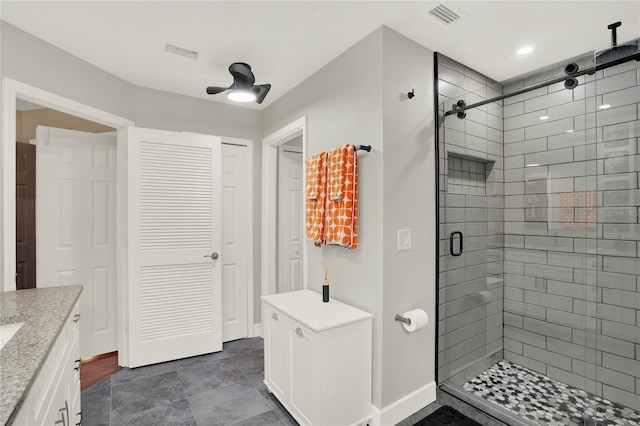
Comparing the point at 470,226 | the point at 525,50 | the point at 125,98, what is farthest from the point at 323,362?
the point at 125,98

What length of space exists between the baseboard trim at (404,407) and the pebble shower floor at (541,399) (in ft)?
1.07

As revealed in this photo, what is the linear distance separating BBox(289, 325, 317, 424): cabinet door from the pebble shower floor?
1251 millimetres

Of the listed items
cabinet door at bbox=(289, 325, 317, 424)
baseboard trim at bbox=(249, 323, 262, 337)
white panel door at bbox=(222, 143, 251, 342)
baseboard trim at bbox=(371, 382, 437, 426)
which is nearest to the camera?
cabinet door at bbox=(289, 325, 317, 424)

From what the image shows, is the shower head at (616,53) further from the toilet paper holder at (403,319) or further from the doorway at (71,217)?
the doorway at (71,217)

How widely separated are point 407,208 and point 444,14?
117cm

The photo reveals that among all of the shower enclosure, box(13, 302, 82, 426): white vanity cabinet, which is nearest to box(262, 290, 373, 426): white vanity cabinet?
the shower enclosure

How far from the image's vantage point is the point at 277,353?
7.06 feet

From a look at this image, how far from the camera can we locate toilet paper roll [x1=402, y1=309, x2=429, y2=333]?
1.96m

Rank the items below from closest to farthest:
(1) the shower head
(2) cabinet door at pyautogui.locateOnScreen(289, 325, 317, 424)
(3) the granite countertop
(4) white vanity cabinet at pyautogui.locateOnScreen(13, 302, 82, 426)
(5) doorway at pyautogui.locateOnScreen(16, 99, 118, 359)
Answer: (3) the granite countertop < (4) white vanity cabinet at pyautogui.locateOnScreen(13, 302, 82, 426) < (1) the shower head < (2) cabinet door at pyautogui.locateOnScreen(289, 325, 317, 424) < (5) doorway at pyautogui.locateOnScreen(16, 99, 118, 359)

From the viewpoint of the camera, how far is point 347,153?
80.8 inches

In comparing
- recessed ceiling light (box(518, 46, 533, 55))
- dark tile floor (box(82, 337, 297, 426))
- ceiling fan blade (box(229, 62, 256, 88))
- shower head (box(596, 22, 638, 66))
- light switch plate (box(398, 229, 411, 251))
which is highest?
recessed ceiling light (box(518, 46, 533, 55))

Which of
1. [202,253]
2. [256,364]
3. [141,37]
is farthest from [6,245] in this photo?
[256,364]

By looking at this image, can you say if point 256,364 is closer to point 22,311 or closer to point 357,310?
point 357,310

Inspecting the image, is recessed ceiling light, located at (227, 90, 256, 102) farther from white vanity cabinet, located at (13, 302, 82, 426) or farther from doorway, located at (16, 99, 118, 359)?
white vanity cabinet, located at (13, 302, 82, 426)
